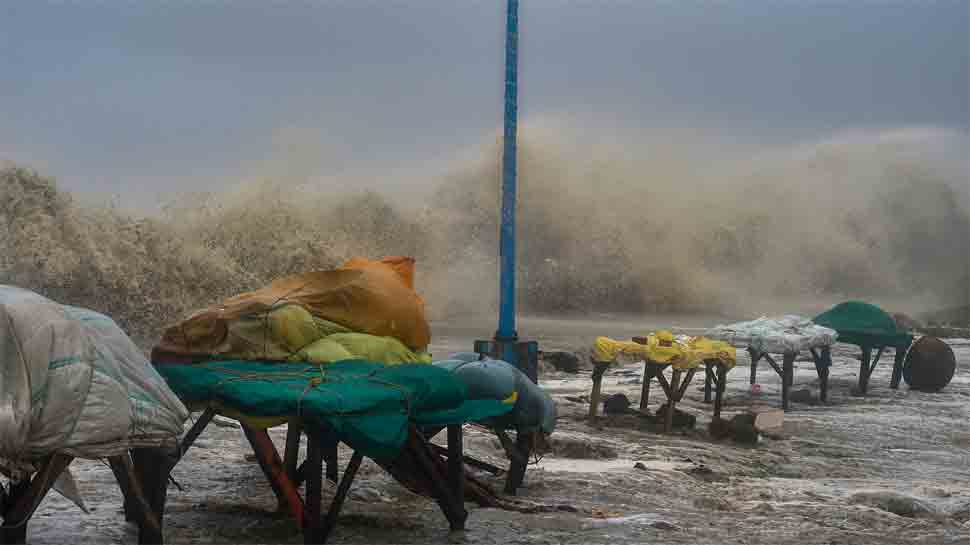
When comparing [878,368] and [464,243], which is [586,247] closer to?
[464,243]

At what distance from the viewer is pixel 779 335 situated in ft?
38.5

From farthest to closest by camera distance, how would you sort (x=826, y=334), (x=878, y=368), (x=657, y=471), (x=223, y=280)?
1. (x=223, y=280)
2. (x=878, y=368)
3. (x=826, y=334)
4. (x=657, y=471)

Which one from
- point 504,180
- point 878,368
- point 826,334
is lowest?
point 878,368

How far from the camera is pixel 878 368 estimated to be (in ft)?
57.0

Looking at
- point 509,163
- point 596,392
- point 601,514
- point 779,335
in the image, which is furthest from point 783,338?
point 601,514

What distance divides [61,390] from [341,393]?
118 centimetres

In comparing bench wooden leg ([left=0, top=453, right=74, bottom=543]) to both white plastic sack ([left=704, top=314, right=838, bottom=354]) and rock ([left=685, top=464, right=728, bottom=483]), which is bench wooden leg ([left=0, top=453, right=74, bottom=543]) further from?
white plastic sack ([left=704, top=314, right=838, bottom=354])

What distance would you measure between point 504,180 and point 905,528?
4.83 m

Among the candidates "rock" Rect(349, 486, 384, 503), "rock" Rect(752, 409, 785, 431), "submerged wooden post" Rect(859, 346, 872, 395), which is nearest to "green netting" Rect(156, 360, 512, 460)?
"rock" Rect(349, 486, 384, 503)

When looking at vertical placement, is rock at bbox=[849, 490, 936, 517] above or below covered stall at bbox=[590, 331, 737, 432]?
below

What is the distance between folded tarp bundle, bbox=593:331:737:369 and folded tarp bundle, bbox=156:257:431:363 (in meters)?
4.05

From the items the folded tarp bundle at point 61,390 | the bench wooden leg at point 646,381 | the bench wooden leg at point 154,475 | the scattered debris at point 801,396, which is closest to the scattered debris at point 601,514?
the bench wooden leg at point 154,475

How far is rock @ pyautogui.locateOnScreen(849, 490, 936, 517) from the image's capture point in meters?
6.54

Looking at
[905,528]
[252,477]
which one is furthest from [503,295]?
[905,528]
